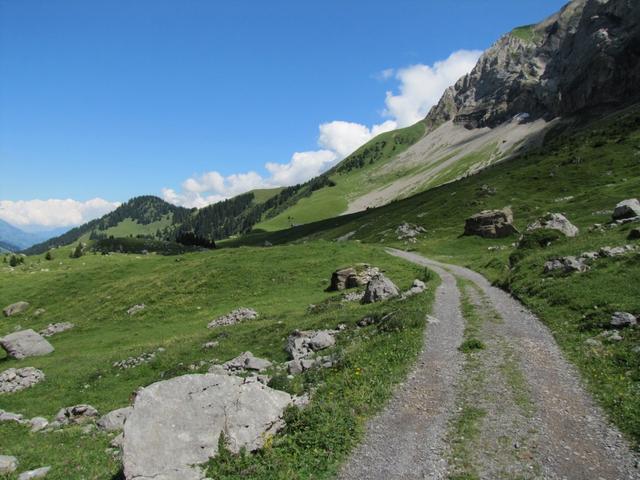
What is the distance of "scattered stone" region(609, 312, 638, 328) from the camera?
1995 cm

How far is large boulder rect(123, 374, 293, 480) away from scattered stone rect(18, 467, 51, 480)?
457cm

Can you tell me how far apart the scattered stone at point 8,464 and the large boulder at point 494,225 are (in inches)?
2838

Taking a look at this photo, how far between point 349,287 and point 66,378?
1091 inches

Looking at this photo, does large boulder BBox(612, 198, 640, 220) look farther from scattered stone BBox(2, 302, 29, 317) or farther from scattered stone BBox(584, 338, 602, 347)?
scattered stone BBox(2, 302, 29, 317)

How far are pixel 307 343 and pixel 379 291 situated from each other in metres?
12.7

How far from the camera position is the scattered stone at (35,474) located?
1388 cm

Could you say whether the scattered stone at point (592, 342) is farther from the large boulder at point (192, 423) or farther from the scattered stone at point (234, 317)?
the scattered stone at point (234, 317)

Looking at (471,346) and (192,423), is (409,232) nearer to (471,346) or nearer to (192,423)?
(471,346)

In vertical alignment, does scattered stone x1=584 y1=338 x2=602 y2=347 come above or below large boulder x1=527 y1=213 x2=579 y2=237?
below

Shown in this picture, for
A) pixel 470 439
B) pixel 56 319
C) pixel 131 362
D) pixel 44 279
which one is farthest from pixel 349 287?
pixel 44 279

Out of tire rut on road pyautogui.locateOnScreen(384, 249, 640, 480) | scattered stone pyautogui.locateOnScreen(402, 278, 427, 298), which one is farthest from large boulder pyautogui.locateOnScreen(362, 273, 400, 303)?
tire rut on road pyautogui.locateOnScreen(384, 249, 640, 480)

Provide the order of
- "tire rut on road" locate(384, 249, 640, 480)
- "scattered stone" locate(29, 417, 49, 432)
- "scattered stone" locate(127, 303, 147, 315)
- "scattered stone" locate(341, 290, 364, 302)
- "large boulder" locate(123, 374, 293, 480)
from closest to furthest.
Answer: "tire rut on road" locate(384, 249, 640, 480) → "large boulder" locate(123, 374, 293, 480) → "scattered stone" locate(29, 417, 49, 432) → "scattered stone" locate(341, 290, 364, 302) → "scattered stone" locate(127, 303, 147, 315)

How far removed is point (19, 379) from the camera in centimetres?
3219

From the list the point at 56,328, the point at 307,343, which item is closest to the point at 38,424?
the point at 307,343
